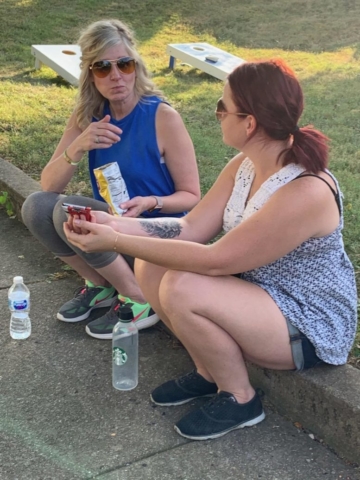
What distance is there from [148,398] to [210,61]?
741 cm

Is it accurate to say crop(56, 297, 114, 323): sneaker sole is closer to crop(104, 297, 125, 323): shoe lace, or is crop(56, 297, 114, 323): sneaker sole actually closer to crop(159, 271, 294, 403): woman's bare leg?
crop(104, 297, 125, 323): shoe lace

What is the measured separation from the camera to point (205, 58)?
383 inches

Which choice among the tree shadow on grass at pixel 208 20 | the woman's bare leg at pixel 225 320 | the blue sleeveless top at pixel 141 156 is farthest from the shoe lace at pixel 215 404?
the tree shadow on grass at pixel 208 20

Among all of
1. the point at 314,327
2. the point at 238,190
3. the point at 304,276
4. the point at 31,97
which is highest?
the point at 238,190

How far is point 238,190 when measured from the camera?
9.41 ft

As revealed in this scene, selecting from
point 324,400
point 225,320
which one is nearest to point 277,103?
point 225,320

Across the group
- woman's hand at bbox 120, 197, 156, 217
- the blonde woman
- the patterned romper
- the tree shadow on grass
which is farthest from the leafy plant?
the tree shadow on grass

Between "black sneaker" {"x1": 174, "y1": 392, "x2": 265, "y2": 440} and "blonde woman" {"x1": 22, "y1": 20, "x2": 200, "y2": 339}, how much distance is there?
0.80 metres

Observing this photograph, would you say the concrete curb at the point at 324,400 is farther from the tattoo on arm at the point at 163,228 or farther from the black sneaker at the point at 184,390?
the tattoo on arm at the point at 163,228

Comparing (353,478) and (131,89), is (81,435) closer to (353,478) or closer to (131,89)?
(353,478)

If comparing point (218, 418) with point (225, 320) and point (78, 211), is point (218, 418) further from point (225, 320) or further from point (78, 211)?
point (78, 211)

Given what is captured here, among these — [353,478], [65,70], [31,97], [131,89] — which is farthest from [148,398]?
[65,70]

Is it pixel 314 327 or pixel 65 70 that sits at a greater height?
pixel 314 327

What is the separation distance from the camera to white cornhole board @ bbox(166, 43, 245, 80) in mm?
9305
